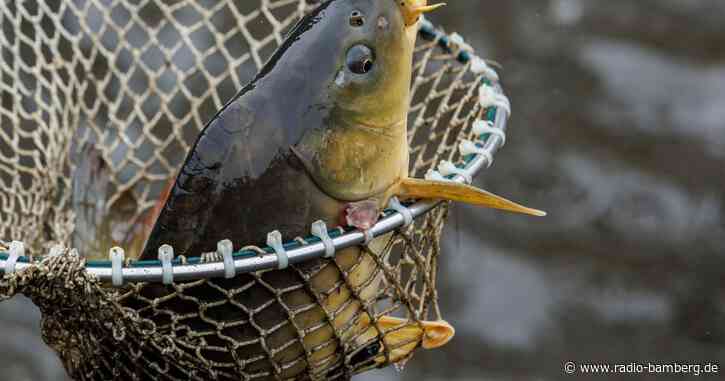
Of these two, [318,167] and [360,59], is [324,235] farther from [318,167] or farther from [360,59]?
[360,59]

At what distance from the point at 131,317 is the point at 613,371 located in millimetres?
2413

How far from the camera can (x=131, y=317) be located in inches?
61.4

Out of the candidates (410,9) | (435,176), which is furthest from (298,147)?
(410,9)

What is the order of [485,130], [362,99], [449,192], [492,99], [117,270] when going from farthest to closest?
[492,99] → [485,130] → [362,99] → [449,192] → [117,270]

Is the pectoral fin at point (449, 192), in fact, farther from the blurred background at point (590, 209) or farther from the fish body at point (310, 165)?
the blurred background at point (590, 209)

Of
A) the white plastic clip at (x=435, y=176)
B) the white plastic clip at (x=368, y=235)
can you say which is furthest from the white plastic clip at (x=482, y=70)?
the white plastic clip at (x=368, y=235)

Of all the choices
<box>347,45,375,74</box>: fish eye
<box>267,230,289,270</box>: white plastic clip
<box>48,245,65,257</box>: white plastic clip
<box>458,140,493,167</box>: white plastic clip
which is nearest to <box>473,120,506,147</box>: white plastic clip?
<box>458,140,493,167</box>: white plastic clip

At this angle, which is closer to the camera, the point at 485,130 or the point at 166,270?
the point at 166,270

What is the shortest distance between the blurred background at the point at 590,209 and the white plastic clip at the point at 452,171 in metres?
1.95

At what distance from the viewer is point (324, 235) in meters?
1.58

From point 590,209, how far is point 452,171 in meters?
2.33

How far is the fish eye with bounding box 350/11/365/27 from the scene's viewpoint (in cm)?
183

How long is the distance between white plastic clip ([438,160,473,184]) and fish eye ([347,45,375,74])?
0.81ft

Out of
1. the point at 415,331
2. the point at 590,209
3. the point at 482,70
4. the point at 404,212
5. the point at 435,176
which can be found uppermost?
the point at 590,209
